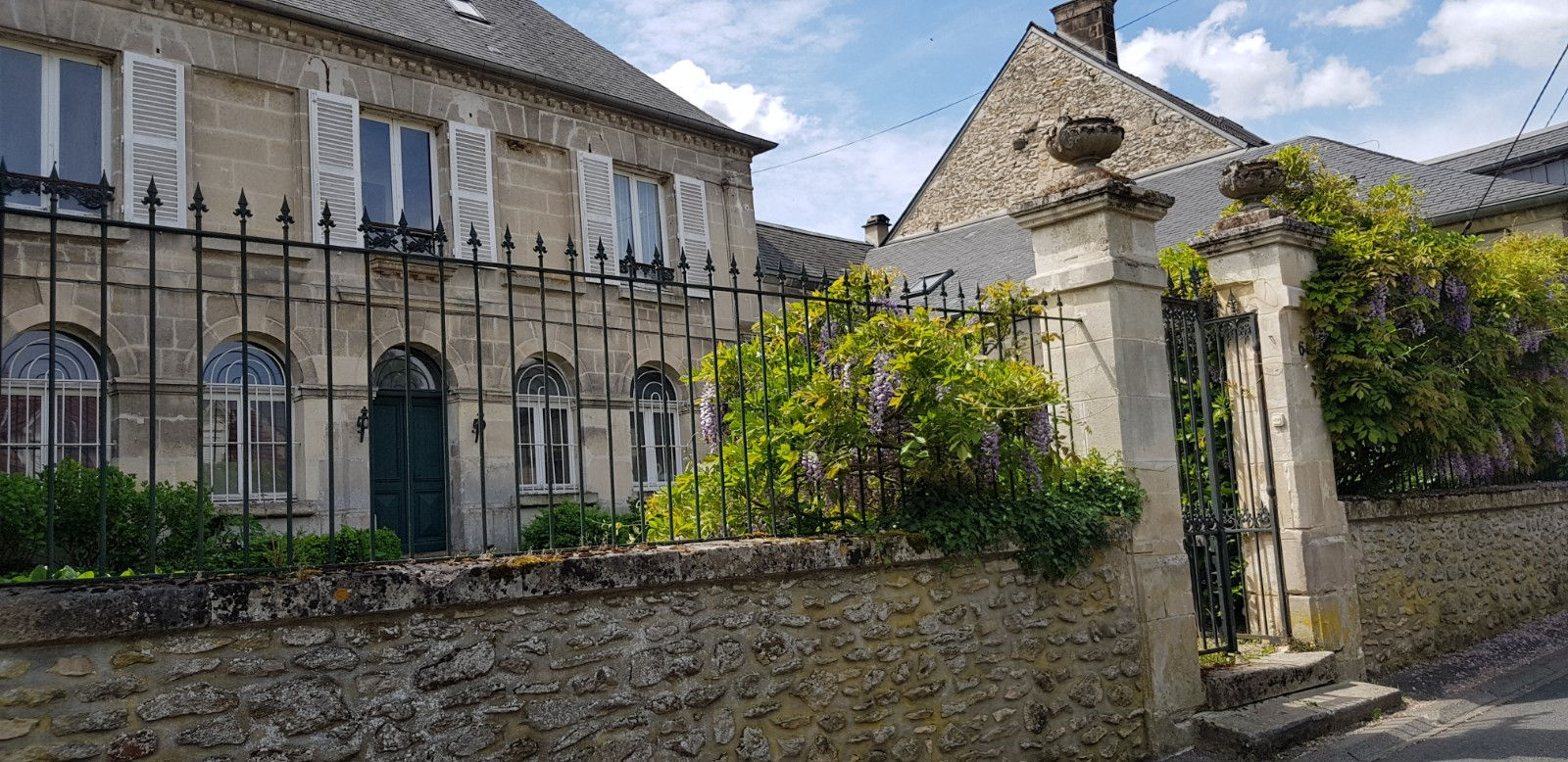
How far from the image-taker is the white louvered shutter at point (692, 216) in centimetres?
1412

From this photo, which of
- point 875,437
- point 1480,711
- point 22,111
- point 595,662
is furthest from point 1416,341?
point 22,111

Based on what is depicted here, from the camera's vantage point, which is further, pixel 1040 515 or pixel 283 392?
pixel 283 392

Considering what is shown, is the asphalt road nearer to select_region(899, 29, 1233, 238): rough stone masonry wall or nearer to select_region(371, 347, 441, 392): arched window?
select_region(371, 347, 441, 392): arched window

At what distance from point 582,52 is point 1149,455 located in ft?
37.0

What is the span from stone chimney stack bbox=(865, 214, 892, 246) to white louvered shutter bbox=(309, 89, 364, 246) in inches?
485

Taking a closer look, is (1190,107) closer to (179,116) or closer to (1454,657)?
(1454,657)

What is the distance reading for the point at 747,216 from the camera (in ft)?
49.2

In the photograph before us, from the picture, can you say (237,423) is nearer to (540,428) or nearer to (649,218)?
(540,428)

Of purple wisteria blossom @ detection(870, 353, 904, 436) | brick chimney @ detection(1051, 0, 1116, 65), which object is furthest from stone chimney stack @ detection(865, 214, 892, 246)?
purple wisteria blossom @ detection(870, 353, 904, 436)

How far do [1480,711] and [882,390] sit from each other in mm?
4445

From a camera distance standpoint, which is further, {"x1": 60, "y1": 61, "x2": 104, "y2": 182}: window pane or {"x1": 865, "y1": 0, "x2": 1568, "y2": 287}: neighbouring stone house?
{"x1": 865, "y1": 0, "x2": 1568, "y2": 287}: neighbouring stone house

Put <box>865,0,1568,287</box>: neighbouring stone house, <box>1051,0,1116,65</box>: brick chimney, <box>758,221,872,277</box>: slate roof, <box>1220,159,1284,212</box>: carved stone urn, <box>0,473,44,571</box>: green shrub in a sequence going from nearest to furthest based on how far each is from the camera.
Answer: <box>1220,159,1284,212</box>: carved stone urn, <box>0,473,44,571</box>: green shrub, <box>865,0,1568,287</box>: neighbouring stone house, <box>758,221,872,277</box>: slate roof, <box>1051,0,1116,65</box>: brick chimney

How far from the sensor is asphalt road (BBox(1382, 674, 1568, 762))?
203 inches

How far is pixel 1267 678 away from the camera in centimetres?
585
